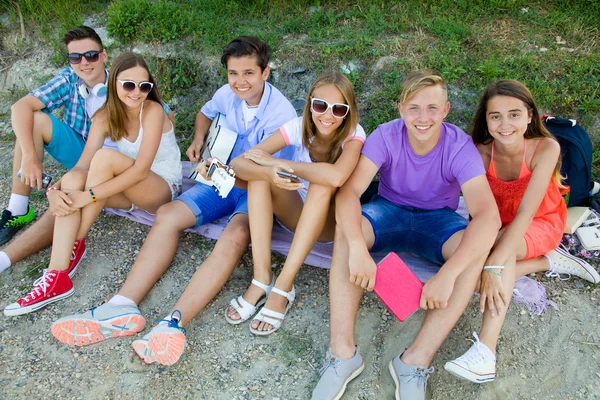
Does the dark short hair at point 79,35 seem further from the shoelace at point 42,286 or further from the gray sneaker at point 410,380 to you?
the gray sneaker at point 410,380

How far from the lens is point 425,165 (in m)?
3.37

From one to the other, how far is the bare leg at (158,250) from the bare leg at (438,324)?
5.59 ft

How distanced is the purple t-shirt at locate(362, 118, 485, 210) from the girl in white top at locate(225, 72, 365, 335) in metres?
0.17

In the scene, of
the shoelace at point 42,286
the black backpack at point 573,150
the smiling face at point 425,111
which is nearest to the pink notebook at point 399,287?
the smiling face at point 425,111

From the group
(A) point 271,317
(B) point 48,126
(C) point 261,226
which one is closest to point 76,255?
(B) point 48,126

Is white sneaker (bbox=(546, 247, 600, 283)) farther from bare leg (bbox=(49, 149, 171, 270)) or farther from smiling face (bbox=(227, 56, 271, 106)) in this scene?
bare leg (bbox=(49, 149, 171, 270))

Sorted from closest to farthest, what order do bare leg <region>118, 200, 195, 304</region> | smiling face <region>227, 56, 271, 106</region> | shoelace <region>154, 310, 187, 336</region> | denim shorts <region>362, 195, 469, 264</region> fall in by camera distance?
shoelace <region>154, 310, 187, 336</region>, denim shorts <region>362, 195, 469, 264</region>, bare leg <region>118, 200, 195, 304</region>, smiling face <region>227, 56, 271, 106</region>

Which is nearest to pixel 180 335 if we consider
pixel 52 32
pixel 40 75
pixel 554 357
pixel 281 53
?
pixel 554 357

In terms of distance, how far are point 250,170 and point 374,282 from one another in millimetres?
1050

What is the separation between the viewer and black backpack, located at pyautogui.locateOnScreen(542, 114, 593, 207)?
374 centimetres

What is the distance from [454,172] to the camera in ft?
10.7

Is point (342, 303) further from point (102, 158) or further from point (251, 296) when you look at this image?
point (102, 158)

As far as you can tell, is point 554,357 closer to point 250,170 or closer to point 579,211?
point 579,211

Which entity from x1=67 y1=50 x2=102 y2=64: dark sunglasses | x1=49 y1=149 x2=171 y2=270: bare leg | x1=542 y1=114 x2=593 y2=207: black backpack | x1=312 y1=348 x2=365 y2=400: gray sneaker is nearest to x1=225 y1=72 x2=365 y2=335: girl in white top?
x1=312 y1=348 x2=365 y2=400: gray sneaker
